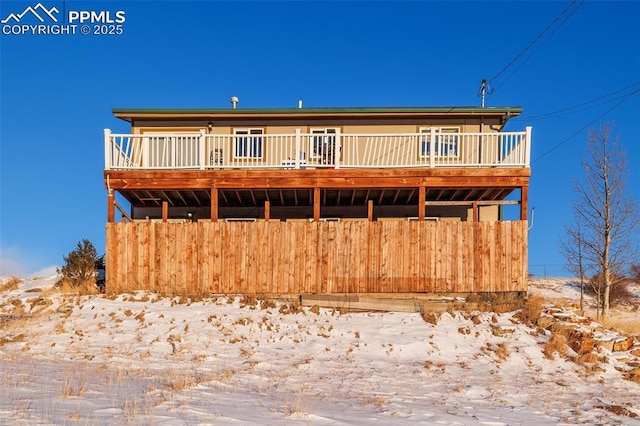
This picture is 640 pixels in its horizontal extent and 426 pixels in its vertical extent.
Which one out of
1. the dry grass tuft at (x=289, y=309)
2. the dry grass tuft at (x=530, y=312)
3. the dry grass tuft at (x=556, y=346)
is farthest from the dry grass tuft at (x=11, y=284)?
the dry grass tuft at (x=556, y=346)

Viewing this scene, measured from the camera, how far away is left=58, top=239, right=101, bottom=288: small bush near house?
18.0 meters

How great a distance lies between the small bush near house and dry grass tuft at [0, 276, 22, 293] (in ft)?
6.94

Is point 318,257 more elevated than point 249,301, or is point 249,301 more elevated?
point 318,257

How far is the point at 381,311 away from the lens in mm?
14680

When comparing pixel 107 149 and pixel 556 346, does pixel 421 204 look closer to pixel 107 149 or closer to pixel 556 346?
pixel 556 346

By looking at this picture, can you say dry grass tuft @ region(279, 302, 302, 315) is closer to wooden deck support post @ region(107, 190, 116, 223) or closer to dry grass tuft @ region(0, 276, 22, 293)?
wooden deck support post @ region(107, 190, 116, 223)

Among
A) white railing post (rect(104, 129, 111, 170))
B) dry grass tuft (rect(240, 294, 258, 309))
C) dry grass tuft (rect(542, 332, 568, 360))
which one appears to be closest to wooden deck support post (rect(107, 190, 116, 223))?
white railing post (rect(104, 129, 111, 170))

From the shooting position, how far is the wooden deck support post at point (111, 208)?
16328 millimetres

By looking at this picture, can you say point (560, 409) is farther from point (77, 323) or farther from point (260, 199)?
point (260, 199)

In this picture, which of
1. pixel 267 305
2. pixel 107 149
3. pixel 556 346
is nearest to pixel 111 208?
pixel 107 149

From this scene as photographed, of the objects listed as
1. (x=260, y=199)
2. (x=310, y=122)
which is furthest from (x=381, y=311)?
(x=310, y=122)

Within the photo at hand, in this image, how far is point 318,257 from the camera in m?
15.9

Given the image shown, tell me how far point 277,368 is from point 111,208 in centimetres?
884

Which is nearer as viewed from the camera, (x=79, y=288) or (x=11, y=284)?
(x=79, y=288)
